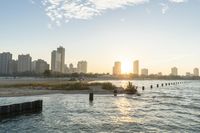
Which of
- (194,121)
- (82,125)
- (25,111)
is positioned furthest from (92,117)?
(194,121)

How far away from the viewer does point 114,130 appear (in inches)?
1458

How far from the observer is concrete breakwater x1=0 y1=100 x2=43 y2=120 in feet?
155

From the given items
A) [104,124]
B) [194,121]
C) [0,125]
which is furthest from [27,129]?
[194,121]

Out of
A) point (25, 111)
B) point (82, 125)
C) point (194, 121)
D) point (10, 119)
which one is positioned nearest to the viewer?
point (82, 125)

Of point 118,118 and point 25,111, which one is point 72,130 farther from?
point 25,111

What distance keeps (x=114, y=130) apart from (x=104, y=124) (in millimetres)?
4082

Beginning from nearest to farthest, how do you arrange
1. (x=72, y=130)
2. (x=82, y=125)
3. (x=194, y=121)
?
(x=72, y=130) → (x=82, y=125) → (x=194, y=121)

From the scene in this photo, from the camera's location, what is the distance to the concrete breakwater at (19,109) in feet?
155

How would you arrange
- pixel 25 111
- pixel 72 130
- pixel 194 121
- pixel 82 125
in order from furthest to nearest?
pixel 25 111 < pixel 194 121 < pixel 82 125 < pixel 72 130

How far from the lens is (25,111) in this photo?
52.3 metres

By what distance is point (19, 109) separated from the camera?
5138 centimetres

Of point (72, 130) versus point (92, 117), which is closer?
point (72, 130)

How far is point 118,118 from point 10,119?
17757 mm

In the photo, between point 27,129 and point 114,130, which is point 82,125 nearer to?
point 114,130
